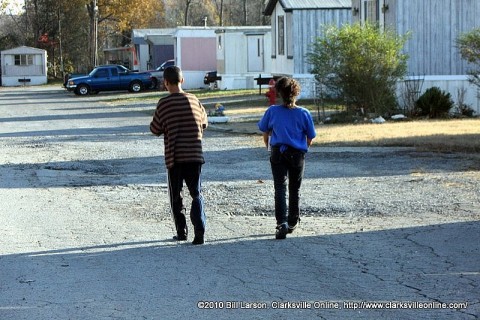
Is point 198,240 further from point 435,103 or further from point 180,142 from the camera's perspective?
point 435,103

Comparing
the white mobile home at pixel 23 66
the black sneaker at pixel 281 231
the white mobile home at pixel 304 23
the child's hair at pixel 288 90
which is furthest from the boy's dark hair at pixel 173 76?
the white mobile home at pixel 23 66

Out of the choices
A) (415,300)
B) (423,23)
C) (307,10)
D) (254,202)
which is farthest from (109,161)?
(307,10)

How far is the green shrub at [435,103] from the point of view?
83.8 feet

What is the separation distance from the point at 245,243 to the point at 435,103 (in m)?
17.4

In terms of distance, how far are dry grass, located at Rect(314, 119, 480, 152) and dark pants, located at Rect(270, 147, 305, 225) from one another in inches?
329

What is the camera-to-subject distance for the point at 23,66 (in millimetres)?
81375

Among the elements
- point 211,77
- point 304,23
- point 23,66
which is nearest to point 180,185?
point 304,23

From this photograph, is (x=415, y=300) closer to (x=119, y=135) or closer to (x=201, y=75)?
(x=119, y=135)

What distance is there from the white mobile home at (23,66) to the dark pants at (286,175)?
73.7m

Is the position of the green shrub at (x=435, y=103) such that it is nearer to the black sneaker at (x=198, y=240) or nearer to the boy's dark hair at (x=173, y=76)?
the boy's dark hair at (x=173, y=76)

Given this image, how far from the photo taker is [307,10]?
1442 inches

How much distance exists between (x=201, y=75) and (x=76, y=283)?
158 feet

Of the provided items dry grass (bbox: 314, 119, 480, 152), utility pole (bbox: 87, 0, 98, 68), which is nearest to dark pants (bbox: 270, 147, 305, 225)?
dry grass (bbox: 314, 119, 480, 152)

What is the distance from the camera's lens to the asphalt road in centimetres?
676
